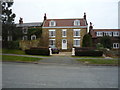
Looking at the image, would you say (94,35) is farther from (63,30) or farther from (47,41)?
(47,41)

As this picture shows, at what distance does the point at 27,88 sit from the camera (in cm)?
525

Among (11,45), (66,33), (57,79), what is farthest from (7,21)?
(57,79)

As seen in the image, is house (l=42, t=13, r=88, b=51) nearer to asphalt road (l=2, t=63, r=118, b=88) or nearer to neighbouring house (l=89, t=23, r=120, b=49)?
neighbouring house (l=89, t=23, r=120, b=49)

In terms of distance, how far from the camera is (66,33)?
32.7 meters

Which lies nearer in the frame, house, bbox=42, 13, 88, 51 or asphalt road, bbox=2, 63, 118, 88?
asphalt road, bbox=2, 63, 118, 88

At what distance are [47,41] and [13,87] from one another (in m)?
25.7

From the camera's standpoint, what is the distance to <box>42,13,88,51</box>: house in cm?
3238

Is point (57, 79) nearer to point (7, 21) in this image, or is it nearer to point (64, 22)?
point (7, 21)

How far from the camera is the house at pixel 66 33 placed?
3238 cm

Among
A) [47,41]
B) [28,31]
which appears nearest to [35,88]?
[47,41]

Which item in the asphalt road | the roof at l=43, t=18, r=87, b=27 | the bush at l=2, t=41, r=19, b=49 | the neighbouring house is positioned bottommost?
the asphalt road

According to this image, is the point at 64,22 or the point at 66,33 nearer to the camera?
the point at 66,33

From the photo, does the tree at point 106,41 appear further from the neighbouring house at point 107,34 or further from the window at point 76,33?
the window at point 76,33

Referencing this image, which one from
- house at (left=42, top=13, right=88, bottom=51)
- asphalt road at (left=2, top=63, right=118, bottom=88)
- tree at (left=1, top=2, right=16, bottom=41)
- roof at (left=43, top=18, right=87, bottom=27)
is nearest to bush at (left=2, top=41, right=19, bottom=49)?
tree at (left=1, top=2, right=16, bottom=41)
